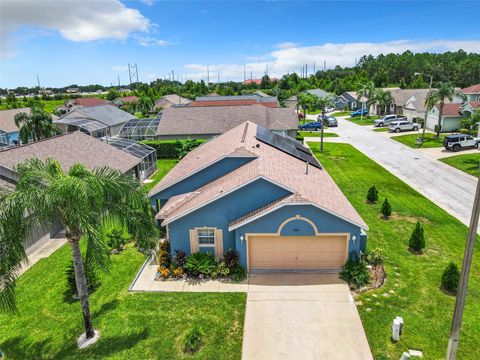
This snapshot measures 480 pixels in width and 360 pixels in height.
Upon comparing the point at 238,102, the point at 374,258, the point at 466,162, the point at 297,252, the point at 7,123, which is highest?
the point at 238,102

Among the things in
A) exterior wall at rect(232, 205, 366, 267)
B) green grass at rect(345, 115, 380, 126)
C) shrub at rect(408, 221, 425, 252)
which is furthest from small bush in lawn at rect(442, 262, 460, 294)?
green grass at rect(345, 115, 380, 126)

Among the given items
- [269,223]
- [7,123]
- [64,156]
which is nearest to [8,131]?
[7,123]

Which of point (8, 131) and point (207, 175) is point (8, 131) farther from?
point (207, 175)

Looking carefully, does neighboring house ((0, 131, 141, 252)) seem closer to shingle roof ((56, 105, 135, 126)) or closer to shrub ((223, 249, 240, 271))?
shrub ((223, 249, 240, 271))

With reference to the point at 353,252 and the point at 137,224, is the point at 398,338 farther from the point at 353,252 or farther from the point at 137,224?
the point at 137,224

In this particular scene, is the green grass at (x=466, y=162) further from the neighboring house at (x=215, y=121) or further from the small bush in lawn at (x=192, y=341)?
the small bush in lawn at (x=192, y=341)

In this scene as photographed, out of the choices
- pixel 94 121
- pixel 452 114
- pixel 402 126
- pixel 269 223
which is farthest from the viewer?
pixel 94 121
